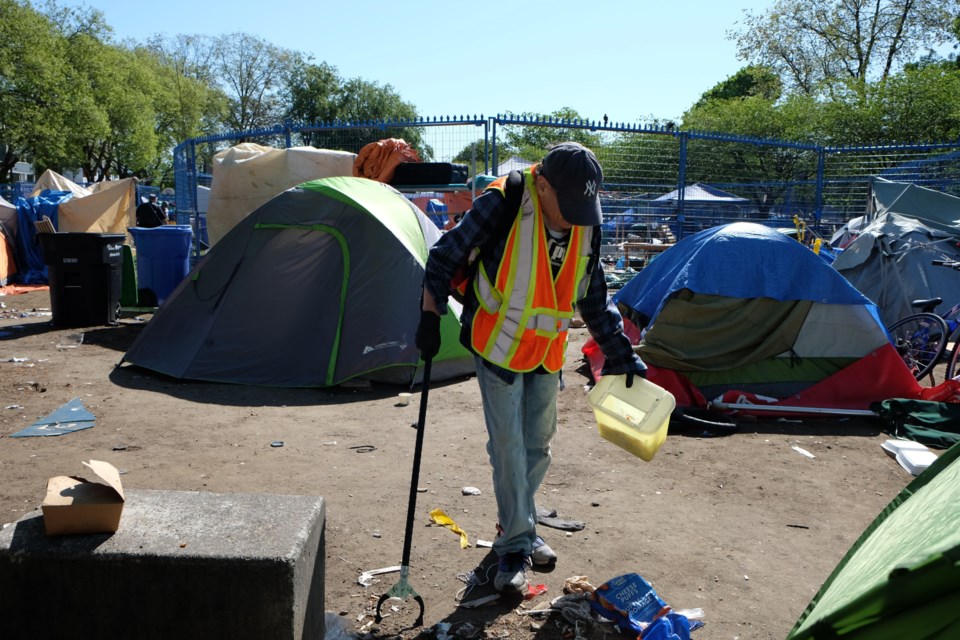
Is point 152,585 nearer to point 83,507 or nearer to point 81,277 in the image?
point 83,507

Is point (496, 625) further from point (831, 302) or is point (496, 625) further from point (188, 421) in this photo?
point (831, 302)

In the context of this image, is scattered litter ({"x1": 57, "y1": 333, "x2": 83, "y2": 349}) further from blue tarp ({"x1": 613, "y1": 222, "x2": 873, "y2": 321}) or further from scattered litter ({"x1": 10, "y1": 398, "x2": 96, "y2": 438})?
blue tarp ({"x1": 613, "y1": 222, "x2": 873, "y2": 321})

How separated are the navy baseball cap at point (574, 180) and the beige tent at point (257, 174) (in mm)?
7740

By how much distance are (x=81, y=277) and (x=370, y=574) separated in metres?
7.62

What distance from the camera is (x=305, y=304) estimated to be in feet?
23.3

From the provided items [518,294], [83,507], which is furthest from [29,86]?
[83,507]

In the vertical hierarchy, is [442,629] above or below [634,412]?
below

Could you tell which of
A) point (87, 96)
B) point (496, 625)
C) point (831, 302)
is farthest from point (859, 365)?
point (87, 96)

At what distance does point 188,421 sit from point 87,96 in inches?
1251

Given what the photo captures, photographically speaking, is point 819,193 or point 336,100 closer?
point 819,193

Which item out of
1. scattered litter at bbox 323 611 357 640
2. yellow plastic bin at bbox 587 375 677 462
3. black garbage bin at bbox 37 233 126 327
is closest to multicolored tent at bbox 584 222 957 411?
yellow plastic bin at bbox 587 375 677 462

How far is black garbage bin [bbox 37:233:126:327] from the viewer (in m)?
9.46

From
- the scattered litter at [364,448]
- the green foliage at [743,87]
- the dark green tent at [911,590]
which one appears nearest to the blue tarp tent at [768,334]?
the scattered litter at [364,448]

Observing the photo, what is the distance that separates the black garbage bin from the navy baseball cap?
8045mm
